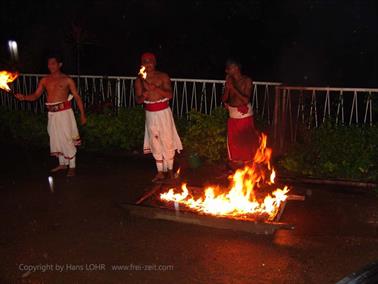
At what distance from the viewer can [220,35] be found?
17.4 metres

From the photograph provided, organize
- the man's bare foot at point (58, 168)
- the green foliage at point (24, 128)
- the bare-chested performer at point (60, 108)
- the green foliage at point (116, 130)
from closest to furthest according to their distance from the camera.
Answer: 1. the bare-chested performer at point (60, 108)
2. the man's bare foot at point (58, 168)
3. the green foliage at point (116, 130)
4. the green foliage at point (24, 128)

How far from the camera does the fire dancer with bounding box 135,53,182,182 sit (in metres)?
7.40

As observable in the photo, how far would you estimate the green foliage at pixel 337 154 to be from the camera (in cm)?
750

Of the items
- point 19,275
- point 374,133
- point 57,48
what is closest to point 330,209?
point 374,133

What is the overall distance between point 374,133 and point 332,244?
2938mm

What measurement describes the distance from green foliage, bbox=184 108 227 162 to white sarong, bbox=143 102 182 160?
1.02 metres

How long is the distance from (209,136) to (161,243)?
11.7 ft

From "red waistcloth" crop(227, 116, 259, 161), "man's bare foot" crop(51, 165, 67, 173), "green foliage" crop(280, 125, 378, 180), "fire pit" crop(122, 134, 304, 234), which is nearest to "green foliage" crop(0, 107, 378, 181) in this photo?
"green foliage" crop(280, 125, 378, 180)

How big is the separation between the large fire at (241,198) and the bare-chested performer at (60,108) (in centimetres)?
238

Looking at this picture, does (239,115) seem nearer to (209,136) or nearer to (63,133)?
(209,136)

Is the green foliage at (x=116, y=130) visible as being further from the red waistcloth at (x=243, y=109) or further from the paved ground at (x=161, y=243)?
the red waistcloth at (x=243, y=109)

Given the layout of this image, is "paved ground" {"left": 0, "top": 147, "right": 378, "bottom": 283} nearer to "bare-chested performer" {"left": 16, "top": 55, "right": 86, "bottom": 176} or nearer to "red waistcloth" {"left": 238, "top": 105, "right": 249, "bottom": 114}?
"bare-chested performer" {"left": 16, "top": 55, "right": 86, "bottom": 176}

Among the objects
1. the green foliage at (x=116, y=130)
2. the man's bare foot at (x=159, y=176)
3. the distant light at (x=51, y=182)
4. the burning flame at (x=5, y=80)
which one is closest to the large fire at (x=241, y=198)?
the man's bare foot at (x=159, y=176)

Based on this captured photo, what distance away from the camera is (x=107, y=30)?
17.5 m
